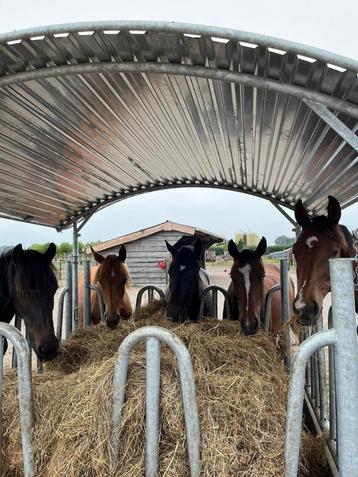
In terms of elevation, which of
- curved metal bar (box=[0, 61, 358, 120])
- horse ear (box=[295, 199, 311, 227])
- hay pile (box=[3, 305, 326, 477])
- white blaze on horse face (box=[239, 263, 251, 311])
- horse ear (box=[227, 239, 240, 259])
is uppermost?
curved metal bar (box=[0, 61, 358, 120])

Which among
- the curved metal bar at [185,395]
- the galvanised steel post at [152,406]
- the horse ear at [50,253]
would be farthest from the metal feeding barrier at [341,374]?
the horse ear at [50,253]

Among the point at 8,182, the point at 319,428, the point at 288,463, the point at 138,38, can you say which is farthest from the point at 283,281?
the point at 8,182

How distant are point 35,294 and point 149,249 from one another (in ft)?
49.0

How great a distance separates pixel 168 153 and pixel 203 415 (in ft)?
11.1

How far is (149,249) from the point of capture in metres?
18.3

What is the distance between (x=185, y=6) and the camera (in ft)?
11.8

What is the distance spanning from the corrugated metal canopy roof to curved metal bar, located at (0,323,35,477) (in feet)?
5.23

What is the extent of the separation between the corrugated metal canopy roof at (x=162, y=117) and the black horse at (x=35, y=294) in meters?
1.18

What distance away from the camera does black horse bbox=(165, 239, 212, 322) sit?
4402 mm

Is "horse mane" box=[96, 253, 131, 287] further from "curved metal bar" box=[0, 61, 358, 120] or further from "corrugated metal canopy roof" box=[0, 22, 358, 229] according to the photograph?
"curved metal bar" box=[0, 61, 358, 120]

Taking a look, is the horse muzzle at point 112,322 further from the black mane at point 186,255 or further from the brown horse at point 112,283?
the black mane at point 186,255

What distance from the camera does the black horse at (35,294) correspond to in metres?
3.29

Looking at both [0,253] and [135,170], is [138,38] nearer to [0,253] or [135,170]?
[0,253]

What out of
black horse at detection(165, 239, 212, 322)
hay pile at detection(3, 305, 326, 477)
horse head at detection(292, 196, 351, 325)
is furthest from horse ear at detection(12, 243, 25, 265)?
horse head at detection(292, 196, 351, 325)
